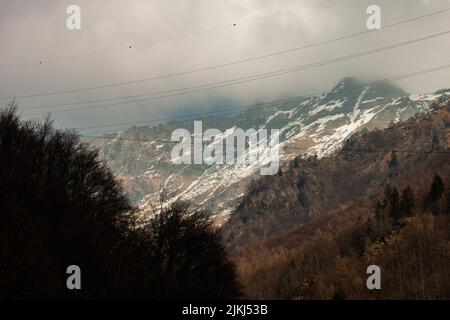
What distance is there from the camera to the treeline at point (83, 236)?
38.0 meters

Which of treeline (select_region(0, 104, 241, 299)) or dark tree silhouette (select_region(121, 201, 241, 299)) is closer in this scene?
treeline (select_region(0, 104, 241, 299))

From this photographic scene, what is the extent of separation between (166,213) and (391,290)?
128 meters

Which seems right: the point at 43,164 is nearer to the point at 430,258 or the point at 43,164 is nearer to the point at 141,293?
the point at 141,293

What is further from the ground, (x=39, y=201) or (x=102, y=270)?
(x=39, y=201)

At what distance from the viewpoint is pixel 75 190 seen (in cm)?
6456

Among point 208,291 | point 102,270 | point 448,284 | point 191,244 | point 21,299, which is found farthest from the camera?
point 448,284

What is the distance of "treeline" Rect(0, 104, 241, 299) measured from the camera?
38.0m

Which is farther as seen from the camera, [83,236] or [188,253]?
[188,253]

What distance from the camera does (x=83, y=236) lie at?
163ft

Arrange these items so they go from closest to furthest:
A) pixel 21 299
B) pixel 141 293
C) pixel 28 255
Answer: pixel 21 299 < pixel 28 255 < pixel 141 293

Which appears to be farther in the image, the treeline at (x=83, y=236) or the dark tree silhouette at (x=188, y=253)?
the dark tree silhouette at (x=188, y=253)

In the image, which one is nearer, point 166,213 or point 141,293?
point 141,293
